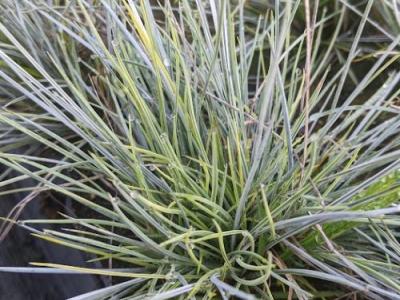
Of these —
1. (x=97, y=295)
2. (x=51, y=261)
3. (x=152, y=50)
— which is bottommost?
(x=51, y=261)

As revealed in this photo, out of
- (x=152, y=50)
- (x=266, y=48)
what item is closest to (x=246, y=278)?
(x=152, y=50)

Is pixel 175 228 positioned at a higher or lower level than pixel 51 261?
higher

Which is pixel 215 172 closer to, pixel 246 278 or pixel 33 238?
pixel 246 278

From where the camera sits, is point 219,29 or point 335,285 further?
point 335,285

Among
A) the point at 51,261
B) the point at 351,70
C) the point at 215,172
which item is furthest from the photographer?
the point at 351,70

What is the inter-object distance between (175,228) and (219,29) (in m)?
0.29

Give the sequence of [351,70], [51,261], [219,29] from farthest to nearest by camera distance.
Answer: [351,70]
[51,261]
[219,29]

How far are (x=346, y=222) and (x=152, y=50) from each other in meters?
0.34

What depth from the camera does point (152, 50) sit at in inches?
26.7

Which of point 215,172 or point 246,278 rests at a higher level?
point 215,172

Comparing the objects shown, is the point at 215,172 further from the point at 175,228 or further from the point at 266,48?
the point at 266,48

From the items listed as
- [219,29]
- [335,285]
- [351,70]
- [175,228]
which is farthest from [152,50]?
[351,70]

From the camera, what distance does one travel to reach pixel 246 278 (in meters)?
0.75

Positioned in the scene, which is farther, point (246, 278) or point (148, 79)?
point (148, 79)
